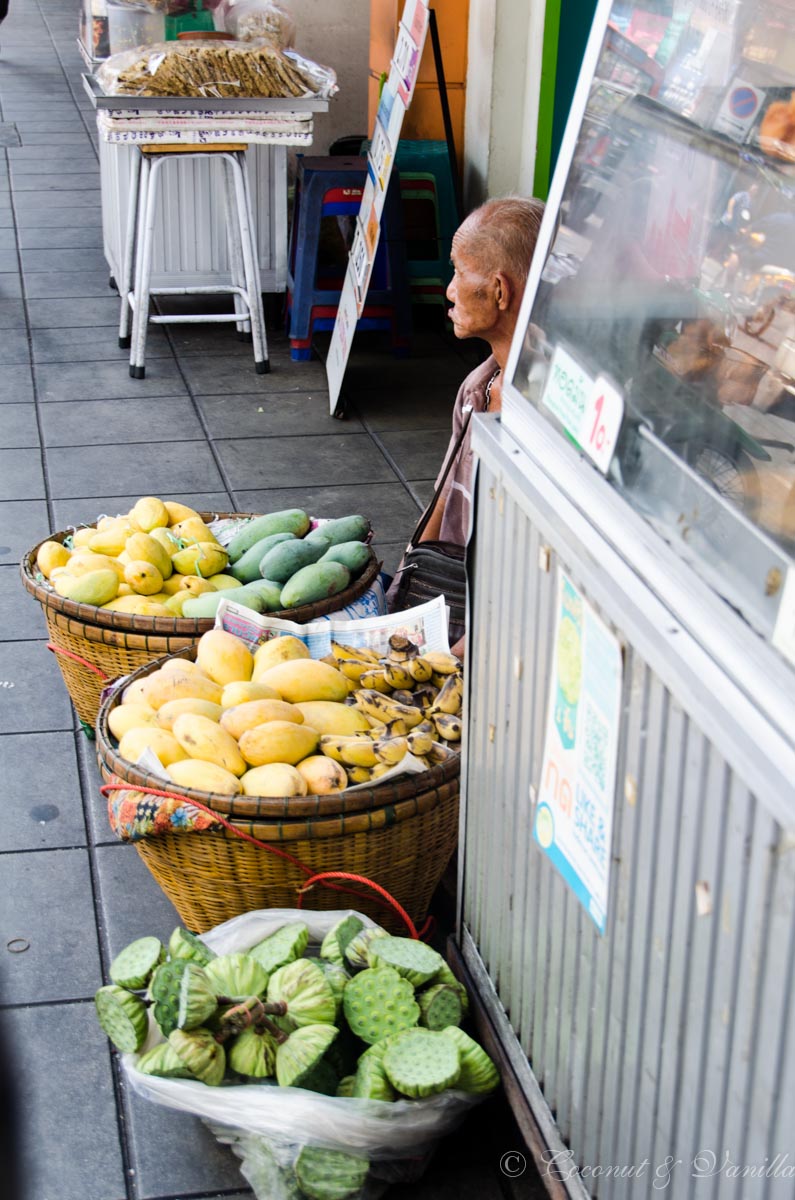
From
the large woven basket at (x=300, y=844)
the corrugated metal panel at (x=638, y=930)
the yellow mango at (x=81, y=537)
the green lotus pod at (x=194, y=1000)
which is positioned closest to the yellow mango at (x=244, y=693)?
the large woven basket at (x=300, y=844)


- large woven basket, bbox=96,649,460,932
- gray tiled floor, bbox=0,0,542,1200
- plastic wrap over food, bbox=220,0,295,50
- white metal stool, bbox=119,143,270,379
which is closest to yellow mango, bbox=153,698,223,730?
large woven basket, bbox=96,649,460,932

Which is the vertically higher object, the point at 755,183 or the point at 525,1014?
the point at 755,183

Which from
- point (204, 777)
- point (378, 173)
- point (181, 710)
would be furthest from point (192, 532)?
point (378, 173)

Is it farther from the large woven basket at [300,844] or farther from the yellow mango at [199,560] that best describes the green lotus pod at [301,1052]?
the yellow mango at [199,560]

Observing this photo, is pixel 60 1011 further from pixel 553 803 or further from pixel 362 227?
pixel 362 227

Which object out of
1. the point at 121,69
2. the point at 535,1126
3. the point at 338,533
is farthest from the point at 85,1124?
the point at 121,69

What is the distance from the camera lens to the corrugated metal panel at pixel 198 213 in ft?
21.5

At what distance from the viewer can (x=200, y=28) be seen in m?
6.35

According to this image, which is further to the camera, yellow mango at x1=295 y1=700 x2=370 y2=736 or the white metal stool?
the white metal stool

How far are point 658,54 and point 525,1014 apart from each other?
1.48 m

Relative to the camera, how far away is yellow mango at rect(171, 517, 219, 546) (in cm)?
365

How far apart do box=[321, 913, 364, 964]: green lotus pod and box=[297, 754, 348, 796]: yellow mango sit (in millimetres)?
260

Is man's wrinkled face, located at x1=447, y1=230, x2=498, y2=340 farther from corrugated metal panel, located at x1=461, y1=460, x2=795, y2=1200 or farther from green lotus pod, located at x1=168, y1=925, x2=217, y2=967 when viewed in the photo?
green lotus pod, located at x1=168, y1=925, x2=217, y2=967

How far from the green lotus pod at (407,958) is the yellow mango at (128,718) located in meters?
0.72
